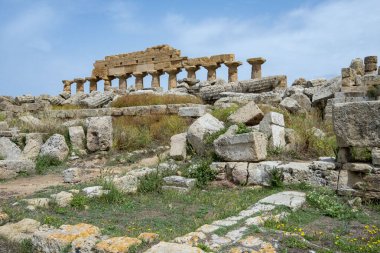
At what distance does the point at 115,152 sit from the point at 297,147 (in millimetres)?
5360

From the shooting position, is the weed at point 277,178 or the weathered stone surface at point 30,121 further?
the weathered stone surface at point 30,121

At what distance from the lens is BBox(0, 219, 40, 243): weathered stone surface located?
493 cm

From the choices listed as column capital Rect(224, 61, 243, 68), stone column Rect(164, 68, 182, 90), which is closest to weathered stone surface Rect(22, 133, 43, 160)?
column capital Rect(224, 61, 243, 68)

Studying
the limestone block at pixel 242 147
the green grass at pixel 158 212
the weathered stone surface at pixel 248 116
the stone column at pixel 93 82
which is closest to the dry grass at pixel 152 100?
the weathered stone surface at pixel 248 116

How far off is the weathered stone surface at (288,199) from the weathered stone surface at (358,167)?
91 cm

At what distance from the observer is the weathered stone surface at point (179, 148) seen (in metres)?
9.41

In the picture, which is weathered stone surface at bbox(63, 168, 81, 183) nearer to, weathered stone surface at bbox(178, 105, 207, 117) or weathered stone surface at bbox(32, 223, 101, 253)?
weathered stone surface at bbox(32, 223, 101, 253)

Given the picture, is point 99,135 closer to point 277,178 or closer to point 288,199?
point 277,178

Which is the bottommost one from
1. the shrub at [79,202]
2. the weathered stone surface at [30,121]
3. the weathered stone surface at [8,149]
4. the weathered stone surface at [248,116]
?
the shrub at [79,202]

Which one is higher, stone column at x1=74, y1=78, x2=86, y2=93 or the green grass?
stone column at x1=74, y1=78, x2=86, y2=93

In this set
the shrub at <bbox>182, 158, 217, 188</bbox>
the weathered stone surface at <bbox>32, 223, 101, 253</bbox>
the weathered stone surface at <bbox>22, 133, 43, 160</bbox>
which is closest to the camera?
the weathered stone surface at <bbox>32, 223, 101, 253</bbox>

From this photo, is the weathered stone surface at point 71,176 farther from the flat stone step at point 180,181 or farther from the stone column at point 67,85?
the stone column at point 67,85

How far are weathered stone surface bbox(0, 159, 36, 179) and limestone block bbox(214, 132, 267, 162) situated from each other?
4.90 metres

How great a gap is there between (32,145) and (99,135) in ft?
6.62
